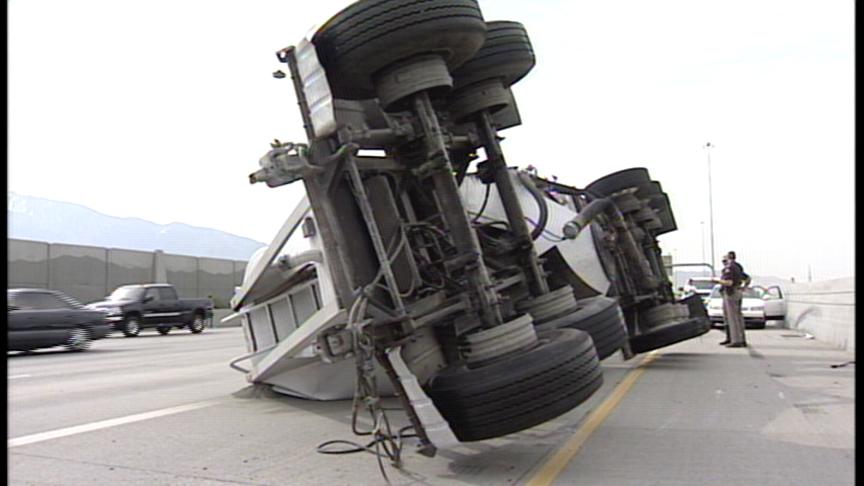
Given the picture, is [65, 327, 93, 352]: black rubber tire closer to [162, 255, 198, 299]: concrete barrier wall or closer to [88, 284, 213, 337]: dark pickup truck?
[88, 284, 213, 337]: dark pickup truck

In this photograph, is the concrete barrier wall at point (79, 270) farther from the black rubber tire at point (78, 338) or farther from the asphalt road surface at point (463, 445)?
the asphalt road surface at point (463, 445)

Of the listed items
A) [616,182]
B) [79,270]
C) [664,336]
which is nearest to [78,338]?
[616,182]

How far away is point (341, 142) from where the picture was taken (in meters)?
5.56

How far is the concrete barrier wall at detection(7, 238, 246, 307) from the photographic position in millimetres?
30172

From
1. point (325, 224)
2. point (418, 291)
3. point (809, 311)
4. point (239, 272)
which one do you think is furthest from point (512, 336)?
point (239, 272)

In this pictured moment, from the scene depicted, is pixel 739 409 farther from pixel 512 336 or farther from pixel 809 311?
pixel 809 311

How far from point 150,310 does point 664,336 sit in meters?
19.9

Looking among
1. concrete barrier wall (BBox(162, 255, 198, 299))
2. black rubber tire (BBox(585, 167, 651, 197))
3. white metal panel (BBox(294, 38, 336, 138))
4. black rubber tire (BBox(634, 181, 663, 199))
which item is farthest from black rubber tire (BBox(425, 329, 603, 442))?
concrete barrier wall (BBox(162, 255, 198, 299))

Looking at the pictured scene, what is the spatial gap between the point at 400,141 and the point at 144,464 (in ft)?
9.38

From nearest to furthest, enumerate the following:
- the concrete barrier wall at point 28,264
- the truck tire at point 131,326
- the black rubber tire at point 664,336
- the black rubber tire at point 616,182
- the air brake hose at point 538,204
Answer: the air brake hose at point 538,204 < the black rubber tire at point 664,336 < the black rubber tire at point 616,182 < the truck tire at point 131,326 < the concrete barrier wall at point 28,264

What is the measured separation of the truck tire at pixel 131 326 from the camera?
26094 mm

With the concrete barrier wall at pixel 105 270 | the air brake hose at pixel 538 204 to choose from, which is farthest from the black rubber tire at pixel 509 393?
the concrete barrier wall at pixel 105 270

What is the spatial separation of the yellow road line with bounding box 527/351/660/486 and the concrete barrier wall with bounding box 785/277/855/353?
274 inches

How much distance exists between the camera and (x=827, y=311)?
1778cm
